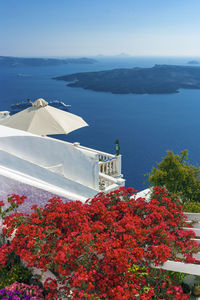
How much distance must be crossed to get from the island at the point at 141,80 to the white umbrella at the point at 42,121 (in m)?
84.4

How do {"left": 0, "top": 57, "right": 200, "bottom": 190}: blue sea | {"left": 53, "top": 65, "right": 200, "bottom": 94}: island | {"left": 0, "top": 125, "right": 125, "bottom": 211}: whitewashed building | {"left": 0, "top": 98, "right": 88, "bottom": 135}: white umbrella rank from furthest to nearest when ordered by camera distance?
1. {"left": 53, "top": 65, "right": 200, "bottom": 94}: island
2. {"left": 0, "top": 57, "right": 200, "bottom": 190}: blue sea
3. {"left": 0, "top": 98, "right": 88, "bottom": 135}: white umbrella
4. {"left": 0, "top": 125, "right": 125, "bottom": 211}: whitewashed building

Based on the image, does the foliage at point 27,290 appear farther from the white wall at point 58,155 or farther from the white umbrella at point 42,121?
the white umbrella at point 42,121

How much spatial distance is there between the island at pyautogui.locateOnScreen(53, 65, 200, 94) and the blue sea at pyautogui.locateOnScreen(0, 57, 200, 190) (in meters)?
6.37

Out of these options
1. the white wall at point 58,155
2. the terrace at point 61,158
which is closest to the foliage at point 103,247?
the terrace at point 61,158

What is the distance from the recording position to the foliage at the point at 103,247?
3059 mm

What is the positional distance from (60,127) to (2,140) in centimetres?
328

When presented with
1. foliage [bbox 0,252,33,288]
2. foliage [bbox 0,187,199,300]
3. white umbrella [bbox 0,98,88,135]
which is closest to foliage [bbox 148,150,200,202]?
white umbrella [bbox 0,98,88,135]

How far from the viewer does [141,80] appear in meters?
112

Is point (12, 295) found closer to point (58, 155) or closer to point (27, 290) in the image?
point (27, 290)

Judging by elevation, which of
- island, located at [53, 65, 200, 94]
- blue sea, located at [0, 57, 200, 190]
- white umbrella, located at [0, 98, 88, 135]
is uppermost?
island, located at [53, 65, 200, 94]

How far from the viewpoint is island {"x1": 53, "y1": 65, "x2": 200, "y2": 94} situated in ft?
320

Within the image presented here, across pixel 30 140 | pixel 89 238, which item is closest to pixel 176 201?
pixel 89 238

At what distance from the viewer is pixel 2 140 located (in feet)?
24.0

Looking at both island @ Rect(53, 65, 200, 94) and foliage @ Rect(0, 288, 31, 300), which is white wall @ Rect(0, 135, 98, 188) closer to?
foliage @ Rect(0, 288, 31, 300)
